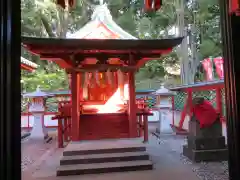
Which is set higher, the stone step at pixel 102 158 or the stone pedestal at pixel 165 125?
the stone pedestal at pixel 165 125

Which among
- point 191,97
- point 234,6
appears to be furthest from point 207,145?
point 234,6

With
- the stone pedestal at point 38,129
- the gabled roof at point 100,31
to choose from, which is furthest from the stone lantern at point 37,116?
the gabled roof at point 100,31

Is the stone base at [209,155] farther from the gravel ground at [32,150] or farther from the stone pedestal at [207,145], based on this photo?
the gravel ground at [32,150]

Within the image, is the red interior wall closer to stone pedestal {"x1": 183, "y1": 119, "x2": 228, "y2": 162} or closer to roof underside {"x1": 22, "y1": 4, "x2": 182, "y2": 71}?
roof underside {"x1": 22, "y1": 4, "x2": 182, "y2": 71}

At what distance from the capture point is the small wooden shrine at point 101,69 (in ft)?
20.0

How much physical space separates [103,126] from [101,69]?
1.93 metres

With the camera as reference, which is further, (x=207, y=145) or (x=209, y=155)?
(x=207, y=145)

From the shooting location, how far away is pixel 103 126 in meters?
7.69

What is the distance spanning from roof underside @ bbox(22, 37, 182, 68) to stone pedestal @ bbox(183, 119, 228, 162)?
226 centimetres

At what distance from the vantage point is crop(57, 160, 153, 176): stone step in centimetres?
510

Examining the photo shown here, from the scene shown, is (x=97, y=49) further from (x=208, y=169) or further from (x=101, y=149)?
(x=208, y=169)

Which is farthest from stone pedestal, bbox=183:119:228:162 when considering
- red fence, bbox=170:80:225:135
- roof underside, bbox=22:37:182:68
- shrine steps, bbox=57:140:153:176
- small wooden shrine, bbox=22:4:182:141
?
roof underside, bbox=22:37:182:68

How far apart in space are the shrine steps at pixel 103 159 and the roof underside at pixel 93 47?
2.47m
